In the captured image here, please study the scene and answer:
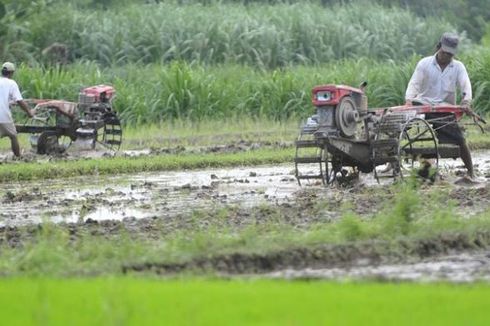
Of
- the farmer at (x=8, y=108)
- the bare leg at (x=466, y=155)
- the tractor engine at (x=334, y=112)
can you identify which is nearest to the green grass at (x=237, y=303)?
the tractor engine at (x=334, y=112)

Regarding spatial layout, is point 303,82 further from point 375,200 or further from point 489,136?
point 375,200

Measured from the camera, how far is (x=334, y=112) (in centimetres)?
1429

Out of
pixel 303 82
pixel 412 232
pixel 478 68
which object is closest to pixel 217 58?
pixel 303 82

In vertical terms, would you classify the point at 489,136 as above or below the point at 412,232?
below

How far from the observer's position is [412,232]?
998 centimetres

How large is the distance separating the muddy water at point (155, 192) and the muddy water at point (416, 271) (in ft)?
10.9

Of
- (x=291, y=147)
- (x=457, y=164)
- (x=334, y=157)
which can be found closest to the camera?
(x=334, y=157)

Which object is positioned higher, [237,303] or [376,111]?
[237,303]

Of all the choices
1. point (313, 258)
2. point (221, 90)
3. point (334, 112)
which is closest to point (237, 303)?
point (313, 258)

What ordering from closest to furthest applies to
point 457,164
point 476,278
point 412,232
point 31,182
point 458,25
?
point 476,278, point 412,232, point 31,182, point 457,164, point 458,25

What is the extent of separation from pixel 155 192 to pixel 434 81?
3.56 m

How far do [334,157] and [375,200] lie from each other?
1605mm

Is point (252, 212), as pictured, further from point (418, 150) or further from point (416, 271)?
point (416, 271)

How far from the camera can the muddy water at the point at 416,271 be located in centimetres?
823
